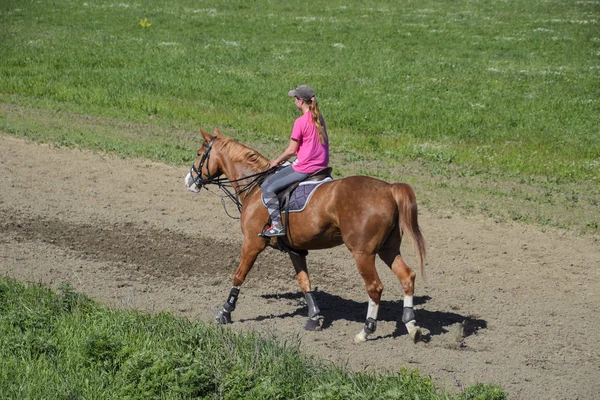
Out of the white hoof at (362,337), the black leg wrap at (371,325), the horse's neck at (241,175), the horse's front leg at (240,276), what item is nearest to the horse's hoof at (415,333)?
the black leg wrap at (371,325)

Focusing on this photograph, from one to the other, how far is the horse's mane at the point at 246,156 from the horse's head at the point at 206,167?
21 centimetres

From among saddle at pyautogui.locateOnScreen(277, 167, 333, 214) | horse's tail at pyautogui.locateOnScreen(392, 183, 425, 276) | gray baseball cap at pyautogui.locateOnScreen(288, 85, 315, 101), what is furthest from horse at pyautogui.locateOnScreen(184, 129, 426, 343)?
gray baseball cap at pyautogui.locateOnScreen(288, 85, 315, 101)

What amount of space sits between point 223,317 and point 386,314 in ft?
7.18

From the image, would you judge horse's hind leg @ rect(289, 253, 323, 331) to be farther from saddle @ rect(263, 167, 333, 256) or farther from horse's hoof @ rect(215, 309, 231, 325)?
horse's hoof @ rect(215, 309, 231, 325)

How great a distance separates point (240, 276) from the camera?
37.1 ft

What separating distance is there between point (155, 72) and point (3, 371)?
66.3 ft

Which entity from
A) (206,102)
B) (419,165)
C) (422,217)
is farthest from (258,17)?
(422,217)

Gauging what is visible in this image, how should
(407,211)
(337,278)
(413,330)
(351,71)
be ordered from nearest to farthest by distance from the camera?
(407,211) < (413,330) < (337,278) < (351,71)

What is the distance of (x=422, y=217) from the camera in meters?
15.4

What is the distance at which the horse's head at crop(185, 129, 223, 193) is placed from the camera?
12.2 m

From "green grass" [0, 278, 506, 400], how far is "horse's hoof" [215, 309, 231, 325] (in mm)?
990

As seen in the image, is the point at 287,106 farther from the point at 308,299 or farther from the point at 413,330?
the point at 413,330

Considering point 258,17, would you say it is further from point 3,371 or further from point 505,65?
point 3,371

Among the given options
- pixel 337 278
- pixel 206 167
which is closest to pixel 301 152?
pixel 206 167
